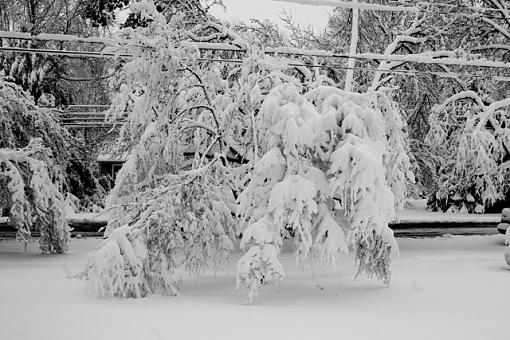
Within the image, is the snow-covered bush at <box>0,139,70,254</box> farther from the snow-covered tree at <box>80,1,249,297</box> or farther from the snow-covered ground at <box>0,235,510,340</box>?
the snow-covered tree at <box>80,1,249,297</box>

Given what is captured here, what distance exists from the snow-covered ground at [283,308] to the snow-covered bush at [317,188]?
62 centimetres

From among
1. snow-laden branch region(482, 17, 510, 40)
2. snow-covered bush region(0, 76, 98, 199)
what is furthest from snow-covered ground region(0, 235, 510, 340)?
snow-laden branch region(482, 17, 510, 40)

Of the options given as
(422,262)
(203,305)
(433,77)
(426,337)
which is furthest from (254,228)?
(433,77)

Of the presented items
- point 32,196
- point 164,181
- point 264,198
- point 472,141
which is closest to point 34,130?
point 32,196

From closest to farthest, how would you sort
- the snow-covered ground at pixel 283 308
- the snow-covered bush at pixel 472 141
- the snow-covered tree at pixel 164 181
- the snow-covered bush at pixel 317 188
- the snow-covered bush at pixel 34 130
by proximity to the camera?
the snow-covered ground at pixel 283 308 < the snow-covered bush at pixel 317 188 < the snow-covered tree at pixel 164 181 < the snow-covered bush at pixel 34 130 < the snow-covered bush at pixel 472 141

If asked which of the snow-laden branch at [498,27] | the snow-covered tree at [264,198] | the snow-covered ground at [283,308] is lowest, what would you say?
the snow-covered ground at [283,308]

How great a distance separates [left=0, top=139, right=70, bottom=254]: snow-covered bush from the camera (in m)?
15.1

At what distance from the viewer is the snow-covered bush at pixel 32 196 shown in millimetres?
15078

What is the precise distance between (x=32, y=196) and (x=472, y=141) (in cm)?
1055

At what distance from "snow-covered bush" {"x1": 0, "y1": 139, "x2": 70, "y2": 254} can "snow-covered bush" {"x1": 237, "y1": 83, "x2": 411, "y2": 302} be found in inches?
249

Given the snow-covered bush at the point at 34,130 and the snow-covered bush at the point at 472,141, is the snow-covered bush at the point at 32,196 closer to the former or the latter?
the snow-covered bush at the point at 34,130

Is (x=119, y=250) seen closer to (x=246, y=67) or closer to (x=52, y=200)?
(x=246, y=67)

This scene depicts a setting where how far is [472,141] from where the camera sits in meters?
18.2

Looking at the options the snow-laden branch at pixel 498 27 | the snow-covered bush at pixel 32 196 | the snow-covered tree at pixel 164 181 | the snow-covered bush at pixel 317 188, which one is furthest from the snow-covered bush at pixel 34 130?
the snow-laden branch at pixel 498 27
